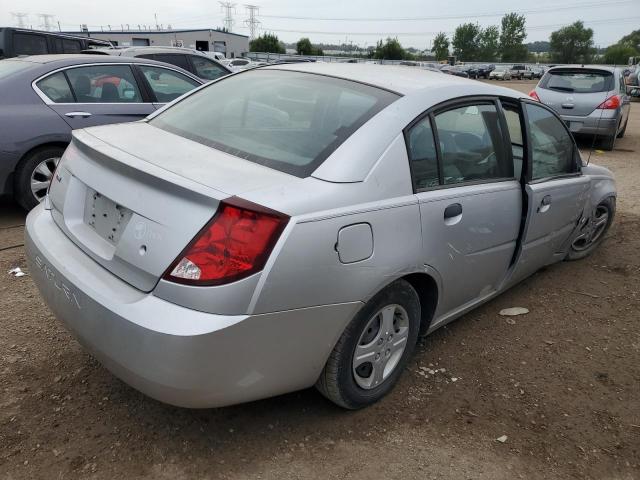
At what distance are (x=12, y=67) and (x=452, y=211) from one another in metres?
4.69

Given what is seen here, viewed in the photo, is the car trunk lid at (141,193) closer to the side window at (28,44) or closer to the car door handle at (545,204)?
the car door handle at (545,204)

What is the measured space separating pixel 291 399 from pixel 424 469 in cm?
71

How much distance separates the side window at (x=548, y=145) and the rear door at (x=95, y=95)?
12.9ft

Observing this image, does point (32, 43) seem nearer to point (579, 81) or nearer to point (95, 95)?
point (95, 95)

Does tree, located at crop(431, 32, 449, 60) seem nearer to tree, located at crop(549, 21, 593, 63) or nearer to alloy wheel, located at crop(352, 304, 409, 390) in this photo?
tree, located at crop(549, 21, 593, 63)

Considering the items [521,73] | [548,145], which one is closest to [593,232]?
[548,145]

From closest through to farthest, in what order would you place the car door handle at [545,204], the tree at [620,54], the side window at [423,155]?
the side window at [423,155], the car door handle at [545,204], the tree at [620,54]

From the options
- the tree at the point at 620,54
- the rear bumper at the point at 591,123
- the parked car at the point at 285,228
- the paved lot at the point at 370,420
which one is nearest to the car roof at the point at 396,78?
the parked car at the point at 285,228

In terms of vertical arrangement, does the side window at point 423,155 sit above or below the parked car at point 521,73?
above

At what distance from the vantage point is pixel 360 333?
2.34 metres

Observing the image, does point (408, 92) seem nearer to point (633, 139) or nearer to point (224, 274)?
point (224, 274)

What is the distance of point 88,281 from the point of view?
2.13 m

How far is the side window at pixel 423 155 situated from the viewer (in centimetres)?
249

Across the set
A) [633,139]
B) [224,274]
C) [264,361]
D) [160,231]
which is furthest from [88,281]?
[633,139]
